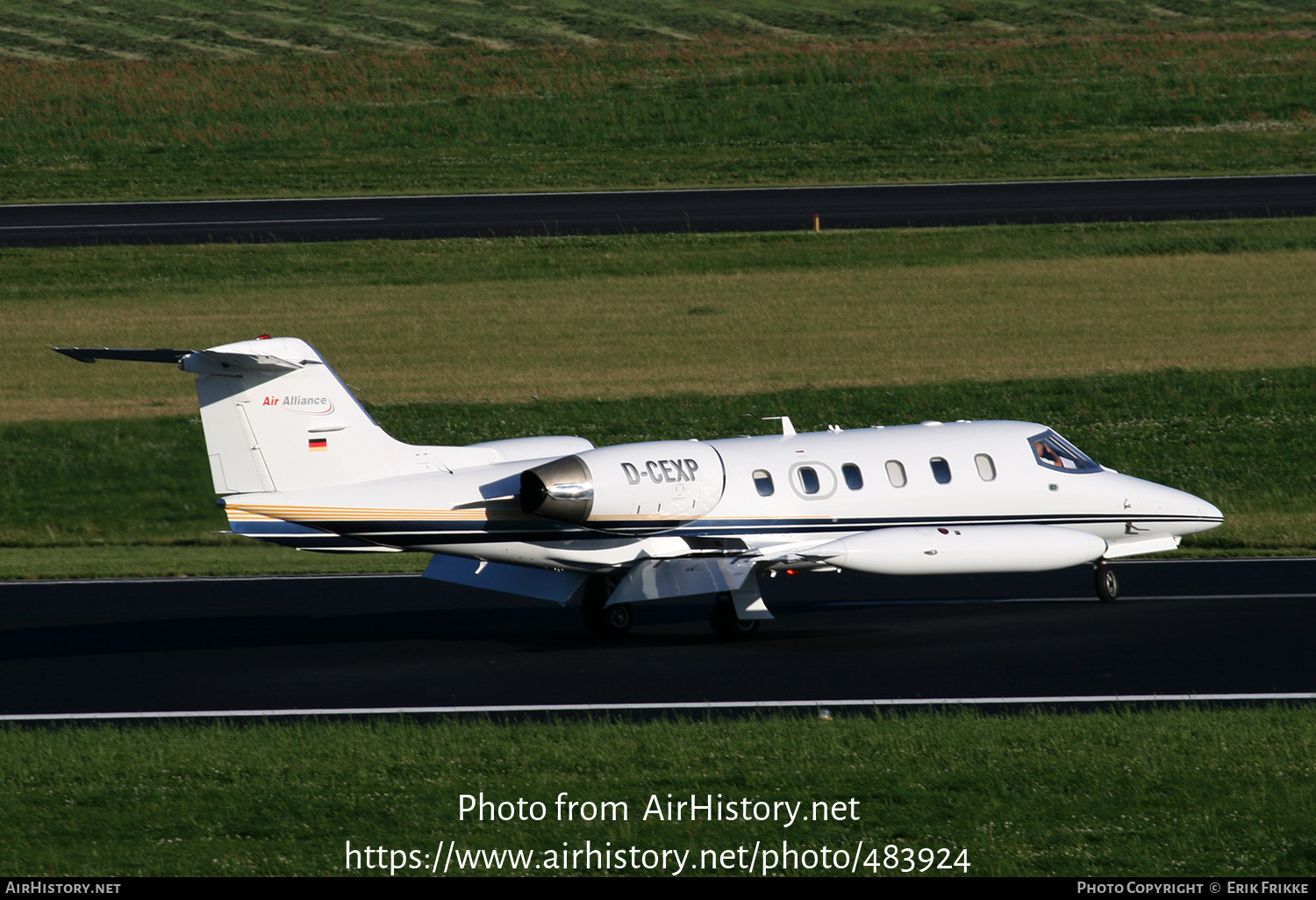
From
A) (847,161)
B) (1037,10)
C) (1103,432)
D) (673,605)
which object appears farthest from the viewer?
(1037,10)

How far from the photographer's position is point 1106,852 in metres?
12.2

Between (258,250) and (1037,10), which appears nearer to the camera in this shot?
(258,250)

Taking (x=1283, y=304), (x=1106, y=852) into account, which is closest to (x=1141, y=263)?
(x=1283, y=304)

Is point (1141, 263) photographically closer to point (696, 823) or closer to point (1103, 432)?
point (1103, 432)

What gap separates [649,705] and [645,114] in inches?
2024

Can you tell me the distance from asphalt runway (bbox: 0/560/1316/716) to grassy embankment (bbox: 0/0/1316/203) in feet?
115

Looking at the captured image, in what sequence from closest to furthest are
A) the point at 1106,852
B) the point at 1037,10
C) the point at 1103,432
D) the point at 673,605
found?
the point at 1106,852, the point at 673,605, the point at 1103,432, the point at 1037,10


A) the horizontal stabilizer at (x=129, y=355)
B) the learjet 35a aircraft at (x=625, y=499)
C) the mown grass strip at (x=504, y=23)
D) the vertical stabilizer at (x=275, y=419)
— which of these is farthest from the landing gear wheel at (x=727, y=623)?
the mown grass strip at (x=504, y=23)

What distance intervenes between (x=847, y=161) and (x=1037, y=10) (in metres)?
42.6

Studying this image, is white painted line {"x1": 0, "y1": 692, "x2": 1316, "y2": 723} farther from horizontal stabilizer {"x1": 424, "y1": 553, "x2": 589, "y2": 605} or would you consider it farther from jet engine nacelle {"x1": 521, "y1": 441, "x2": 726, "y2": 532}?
horizontal stabilizer {"x1": 424, "y1": 553, "x2": 589, "y2": 605}

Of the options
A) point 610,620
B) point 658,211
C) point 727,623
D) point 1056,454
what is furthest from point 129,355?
point 658,211

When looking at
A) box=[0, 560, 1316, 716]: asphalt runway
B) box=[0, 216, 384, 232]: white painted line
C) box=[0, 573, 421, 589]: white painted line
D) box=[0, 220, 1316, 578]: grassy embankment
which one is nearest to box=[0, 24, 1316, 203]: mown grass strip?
box=[0, 216, 384, 232]: white painted line

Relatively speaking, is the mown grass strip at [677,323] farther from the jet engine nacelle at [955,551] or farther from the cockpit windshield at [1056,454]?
the jet engine nacelle at [955,551]

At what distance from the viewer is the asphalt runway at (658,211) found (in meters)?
53.1
